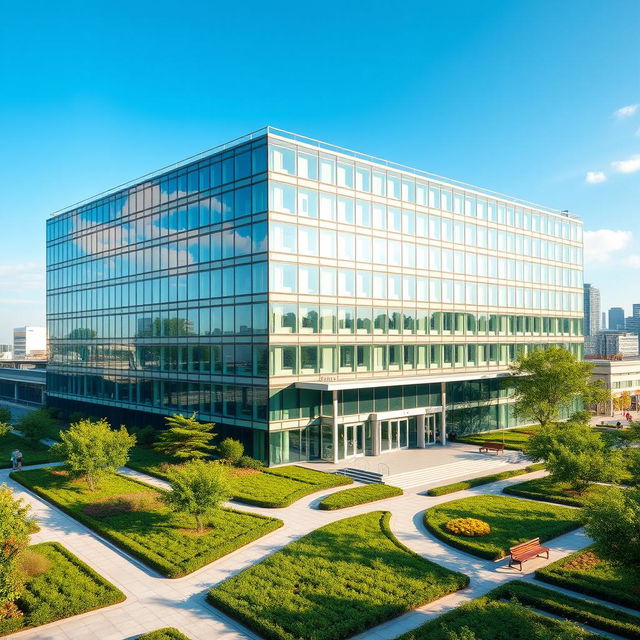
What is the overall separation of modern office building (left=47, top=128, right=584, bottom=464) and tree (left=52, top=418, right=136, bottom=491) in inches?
389

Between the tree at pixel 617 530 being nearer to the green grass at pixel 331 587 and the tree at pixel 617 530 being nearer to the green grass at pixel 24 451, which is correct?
the green grass at pixel 331 587

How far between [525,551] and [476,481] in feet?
42.6

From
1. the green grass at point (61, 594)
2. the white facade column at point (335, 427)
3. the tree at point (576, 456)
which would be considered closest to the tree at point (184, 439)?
the white facade column at point (335, 427)

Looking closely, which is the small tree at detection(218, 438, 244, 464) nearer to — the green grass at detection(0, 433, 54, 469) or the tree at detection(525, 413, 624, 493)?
the green grass at detection(0, 433, 54, 469)

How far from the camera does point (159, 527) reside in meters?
26.3

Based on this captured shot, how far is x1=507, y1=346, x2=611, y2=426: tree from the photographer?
48656 mm

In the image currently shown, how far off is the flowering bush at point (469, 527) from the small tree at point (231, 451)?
56.3 ft

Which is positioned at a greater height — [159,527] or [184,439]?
[184,439]

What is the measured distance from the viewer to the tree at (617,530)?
17641 mm

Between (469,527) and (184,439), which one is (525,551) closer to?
(469,527)

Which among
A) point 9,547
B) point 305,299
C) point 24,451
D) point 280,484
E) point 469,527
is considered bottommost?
point 24,451

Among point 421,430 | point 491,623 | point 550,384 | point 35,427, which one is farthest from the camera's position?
point 550,384

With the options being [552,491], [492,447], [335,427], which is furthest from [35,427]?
[552,491]

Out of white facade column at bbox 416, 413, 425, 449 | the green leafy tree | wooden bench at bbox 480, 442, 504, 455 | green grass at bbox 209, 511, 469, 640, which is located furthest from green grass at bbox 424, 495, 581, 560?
the green leafy tree
